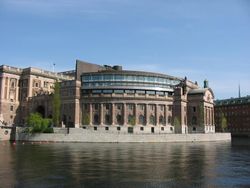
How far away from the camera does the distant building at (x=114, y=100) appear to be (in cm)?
13150

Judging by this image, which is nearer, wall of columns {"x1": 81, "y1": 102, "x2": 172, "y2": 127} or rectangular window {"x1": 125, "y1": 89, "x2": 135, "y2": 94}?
wall of columns {"x1": 81, "y1": 102, "x2": 172, "y2": 127}

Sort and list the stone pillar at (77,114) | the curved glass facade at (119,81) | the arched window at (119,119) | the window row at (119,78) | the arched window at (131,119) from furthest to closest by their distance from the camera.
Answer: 1. the window row at (119,78)
2. the curved glass facade at (119,81)
3. the stone pillar at (77,114)
4. the arched window at (119,119)
5. the arched window at (131,119)

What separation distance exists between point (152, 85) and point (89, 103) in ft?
97.1

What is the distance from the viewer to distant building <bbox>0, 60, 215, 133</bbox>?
13150 centimetres

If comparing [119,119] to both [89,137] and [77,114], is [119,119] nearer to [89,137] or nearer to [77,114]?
[77,114]

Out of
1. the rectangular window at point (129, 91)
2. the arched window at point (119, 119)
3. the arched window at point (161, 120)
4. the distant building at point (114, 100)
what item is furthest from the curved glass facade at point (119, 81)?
the arched window at point (161, 120)

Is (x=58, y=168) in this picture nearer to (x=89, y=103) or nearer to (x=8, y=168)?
(x=8, y=168)

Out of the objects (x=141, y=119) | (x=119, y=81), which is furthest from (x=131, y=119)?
(x=119, y=81)

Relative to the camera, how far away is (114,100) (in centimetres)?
13125

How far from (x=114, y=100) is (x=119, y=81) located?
9614mm

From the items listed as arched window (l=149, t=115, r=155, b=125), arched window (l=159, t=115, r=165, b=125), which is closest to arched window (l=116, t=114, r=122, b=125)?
arched window (l=149, t=115, r=155, b=125)

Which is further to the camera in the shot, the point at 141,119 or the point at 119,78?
the point at 119,78

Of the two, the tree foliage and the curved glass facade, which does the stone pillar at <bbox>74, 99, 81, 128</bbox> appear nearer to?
the curved glass facade

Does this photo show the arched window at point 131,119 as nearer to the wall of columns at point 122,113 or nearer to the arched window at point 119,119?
the wall of columns at point 122,113
